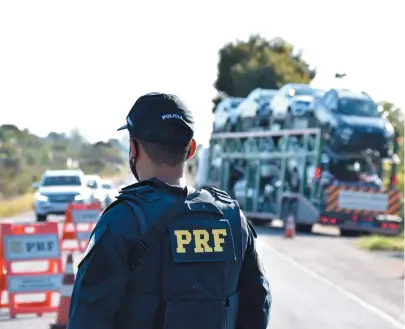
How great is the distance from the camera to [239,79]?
74.2 meters

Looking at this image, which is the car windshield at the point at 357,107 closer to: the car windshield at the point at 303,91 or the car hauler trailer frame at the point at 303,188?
the car hauler trailer frame at the point at 303,188

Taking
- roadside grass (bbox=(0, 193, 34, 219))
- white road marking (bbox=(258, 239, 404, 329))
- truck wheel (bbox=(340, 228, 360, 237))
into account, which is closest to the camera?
white road marking (bbox=(258, 239, 404, 329))

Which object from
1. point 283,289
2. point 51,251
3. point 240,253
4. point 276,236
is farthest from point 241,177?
point 240,253

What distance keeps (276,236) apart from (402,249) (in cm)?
475

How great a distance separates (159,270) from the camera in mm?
3420

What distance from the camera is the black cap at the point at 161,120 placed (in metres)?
3.59

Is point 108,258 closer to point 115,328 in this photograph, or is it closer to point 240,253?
point 115,328

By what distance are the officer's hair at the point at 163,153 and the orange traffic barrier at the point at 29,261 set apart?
8947 mm

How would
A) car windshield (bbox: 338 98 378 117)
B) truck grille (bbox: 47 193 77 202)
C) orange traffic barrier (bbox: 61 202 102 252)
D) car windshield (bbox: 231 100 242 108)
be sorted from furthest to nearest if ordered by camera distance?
car windshield (bbox: 231 100 242 108) → truck grille (bbox: 47 193 77 202) → car windshield (bbox: 338 98 378 117) → orange traffic barrier (bbox: 61 202 102 252)

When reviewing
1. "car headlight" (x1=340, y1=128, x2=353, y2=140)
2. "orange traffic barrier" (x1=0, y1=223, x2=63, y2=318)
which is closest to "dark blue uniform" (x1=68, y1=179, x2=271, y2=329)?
"orange traffic barrier" (x1=0, y1=223, x2=63, y2=318)

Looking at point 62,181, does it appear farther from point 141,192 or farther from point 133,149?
point 141,192

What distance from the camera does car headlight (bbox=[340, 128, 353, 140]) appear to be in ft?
99.6

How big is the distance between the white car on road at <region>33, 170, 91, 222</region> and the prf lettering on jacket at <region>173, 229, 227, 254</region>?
3003cm

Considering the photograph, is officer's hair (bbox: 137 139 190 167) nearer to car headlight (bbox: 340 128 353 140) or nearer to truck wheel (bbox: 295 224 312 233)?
car headlight (bbox: 340 128 353 140)
